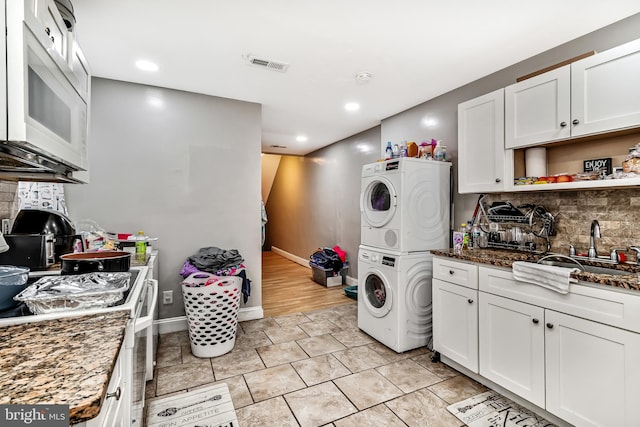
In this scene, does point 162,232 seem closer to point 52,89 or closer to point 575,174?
point 52,89

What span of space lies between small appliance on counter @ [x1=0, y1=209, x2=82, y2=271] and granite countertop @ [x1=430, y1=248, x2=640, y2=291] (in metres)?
2.52

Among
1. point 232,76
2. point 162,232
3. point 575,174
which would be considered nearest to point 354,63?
point 232,76

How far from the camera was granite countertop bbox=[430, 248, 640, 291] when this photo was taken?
144cm

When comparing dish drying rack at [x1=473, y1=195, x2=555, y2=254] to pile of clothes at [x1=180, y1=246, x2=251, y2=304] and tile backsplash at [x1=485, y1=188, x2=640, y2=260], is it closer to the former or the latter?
tile backsplash at [x1=485, y1=188, x2=640, y2=260]

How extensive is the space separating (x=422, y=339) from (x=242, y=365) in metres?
1.55

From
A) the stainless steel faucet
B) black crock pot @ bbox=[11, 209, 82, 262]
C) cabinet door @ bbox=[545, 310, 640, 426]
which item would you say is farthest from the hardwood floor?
the stainless steel faucet

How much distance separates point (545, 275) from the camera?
1699 millimetres

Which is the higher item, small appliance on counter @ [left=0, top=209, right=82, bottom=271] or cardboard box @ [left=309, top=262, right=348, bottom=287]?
small appliance on counter @ [left=0, top=209, right=82, bottom=271]

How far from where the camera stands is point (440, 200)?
9.21 ft

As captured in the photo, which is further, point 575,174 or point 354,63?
point 354,63

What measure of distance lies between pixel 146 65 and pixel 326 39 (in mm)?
1515

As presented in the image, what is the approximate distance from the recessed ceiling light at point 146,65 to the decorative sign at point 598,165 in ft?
10.6

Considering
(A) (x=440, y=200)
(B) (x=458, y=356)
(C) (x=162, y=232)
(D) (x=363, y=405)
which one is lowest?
(D) (x=363, y=405)

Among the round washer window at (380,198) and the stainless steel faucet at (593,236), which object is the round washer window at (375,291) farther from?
the stainless steel faucet at (593,236)
